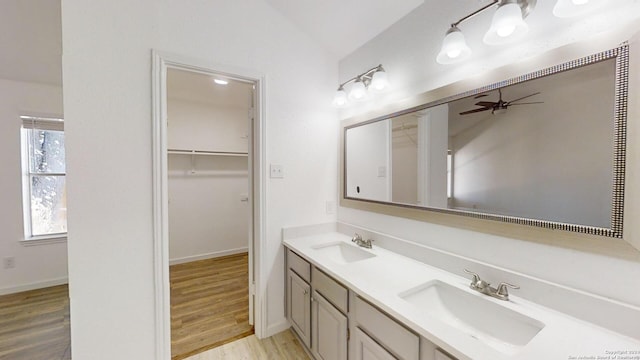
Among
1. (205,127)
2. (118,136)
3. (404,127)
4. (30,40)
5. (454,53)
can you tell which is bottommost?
(118,136)

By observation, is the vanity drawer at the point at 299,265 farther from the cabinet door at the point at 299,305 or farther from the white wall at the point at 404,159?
the white wall at the point at 404,159

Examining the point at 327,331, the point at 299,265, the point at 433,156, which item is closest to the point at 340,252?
the point at 299,265

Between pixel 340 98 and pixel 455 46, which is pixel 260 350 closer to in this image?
pixel 340 98

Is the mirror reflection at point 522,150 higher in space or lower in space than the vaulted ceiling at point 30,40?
lower

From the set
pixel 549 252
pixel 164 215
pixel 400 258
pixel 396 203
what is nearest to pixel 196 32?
pixel 164 215

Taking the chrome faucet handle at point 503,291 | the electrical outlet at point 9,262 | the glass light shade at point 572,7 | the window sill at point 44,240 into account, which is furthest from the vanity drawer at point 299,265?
the electrical outlet at point 9,262

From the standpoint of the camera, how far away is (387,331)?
105 cm

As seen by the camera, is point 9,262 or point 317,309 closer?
point 317,309

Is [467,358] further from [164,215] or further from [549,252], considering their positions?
[164,215]

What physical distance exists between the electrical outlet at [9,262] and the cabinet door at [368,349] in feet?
12.3

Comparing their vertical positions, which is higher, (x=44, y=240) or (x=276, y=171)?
(x=276, y=171)

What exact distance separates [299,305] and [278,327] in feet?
1.38

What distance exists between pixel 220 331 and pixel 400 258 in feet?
5.47

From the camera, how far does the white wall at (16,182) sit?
2.51m
